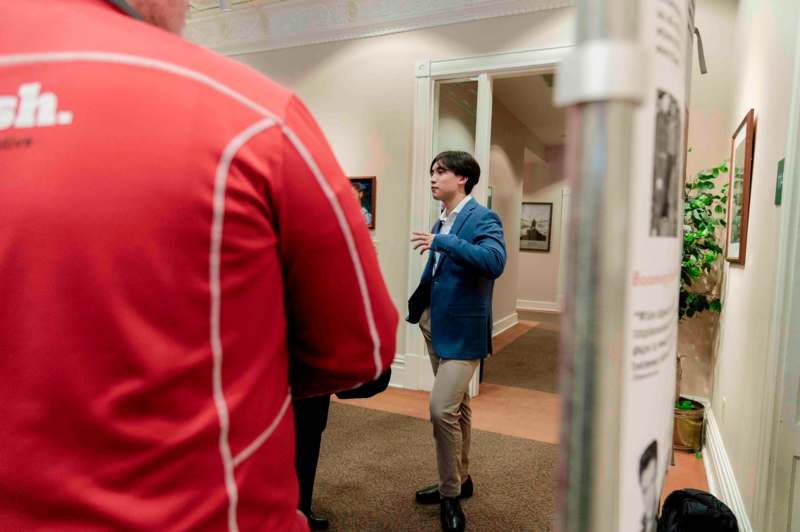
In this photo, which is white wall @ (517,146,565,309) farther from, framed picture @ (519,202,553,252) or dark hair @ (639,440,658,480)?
dark hair @ (639,440,658,480)

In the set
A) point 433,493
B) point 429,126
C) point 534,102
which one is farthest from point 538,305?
point 433,493

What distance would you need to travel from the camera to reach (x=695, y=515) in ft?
5.44

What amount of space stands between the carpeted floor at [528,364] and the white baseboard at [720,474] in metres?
1.37

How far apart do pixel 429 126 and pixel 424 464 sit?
269cm

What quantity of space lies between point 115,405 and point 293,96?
41 cm

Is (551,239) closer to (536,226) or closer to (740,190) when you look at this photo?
(536,226)

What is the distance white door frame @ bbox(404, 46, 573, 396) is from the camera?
386cm

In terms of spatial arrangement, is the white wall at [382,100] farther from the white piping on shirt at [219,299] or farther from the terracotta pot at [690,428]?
the white piping on shirt at [219,299]

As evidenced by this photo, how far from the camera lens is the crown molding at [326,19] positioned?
Answer: 394 centimetres

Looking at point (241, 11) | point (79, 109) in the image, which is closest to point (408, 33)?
point (241, 11)

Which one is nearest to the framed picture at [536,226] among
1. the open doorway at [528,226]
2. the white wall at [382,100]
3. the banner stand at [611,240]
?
the open doorway at [528,226]

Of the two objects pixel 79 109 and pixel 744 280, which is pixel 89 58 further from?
pixel 744 280

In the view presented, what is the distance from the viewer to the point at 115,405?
524 mm

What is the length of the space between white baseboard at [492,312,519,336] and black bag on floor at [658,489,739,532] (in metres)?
4.83
